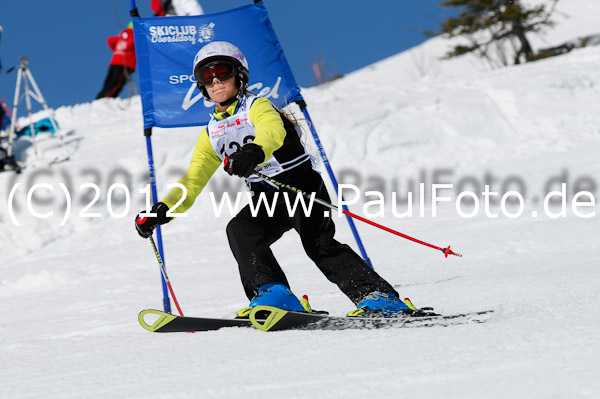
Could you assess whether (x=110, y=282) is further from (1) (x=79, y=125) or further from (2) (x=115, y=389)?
(1) (x=79, y=125)

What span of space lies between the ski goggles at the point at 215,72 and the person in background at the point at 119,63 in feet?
35.2

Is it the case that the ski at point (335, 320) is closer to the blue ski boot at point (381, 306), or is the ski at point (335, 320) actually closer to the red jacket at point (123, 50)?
the blue ski boot at point (381, 306)

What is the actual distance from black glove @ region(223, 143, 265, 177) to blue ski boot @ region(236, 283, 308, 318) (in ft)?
2.18

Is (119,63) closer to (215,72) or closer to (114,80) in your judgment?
(114,80)

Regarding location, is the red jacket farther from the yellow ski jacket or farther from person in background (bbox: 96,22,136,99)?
the yellow ski jacket

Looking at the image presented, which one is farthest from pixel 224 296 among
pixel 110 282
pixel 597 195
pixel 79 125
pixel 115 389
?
pixel 79 125

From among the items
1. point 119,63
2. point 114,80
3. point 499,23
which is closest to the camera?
point 119,63

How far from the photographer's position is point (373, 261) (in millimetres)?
5613

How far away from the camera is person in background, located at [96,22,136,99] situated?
13.6 meters

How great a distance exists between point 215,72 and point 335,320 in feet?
4.48

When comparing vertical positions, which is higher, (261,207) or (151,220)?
(151,220)

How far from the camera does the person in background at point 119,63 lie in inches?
535

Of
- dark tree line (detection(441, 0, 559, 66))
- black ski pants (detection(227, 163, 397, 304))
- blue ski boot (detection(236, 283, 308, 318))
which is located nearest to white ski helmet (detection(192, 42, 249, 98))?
black ski pants (detection(227, 163, 397, 304))

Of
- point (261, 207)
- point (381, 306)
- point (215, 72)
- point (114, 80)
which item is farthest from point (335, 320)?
point (114, 80)
